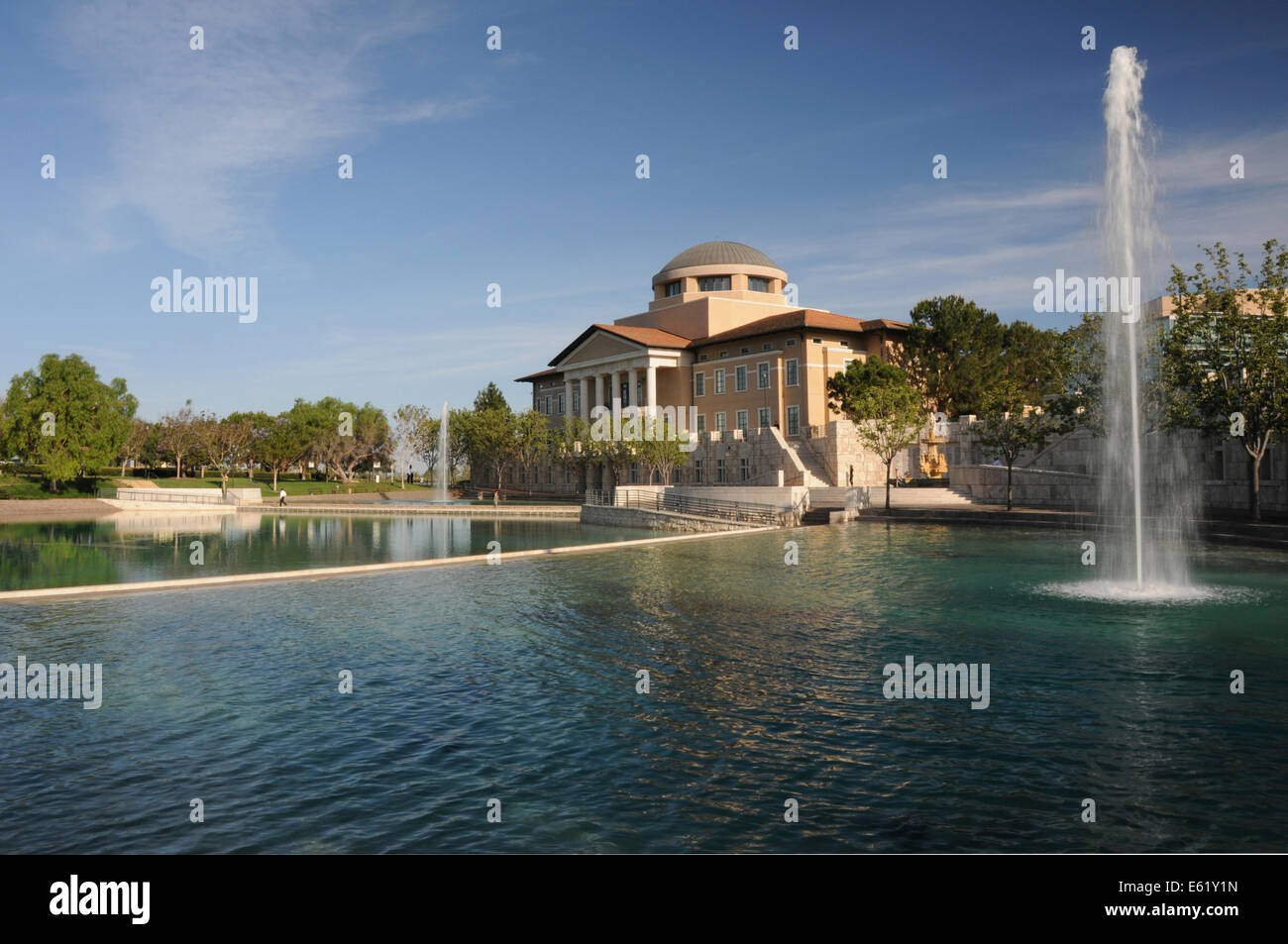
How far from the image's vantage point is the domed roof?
83312 mm

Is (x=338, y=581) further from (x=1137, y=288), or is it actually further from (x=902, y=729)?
(x=1137, y=288)

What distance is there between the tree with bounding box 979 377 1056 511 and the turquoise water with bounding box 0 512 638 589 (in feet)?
60.7

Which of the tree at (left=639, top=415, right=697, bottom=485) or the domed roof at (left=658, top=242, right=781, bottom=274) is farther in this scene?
the domed roof at (left=658, top=242, right=781, bottom=274)

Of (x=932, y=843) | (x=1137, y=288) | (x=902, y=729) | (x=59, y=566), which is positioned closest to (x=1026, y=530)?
(x=1137, y=288)

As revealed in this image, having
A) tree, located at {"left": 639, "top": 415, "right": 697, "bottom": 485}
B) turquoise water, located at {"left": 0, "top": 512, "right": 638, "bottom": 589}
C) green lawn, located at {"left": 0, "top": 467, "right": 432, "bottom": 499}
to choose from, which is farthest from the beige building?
green lawn, located at {"left": 0, "top": 467, "right": 432, "bottom": 499}

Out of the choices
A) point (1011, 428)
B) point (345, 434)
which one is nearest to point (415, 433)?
point (345, 434)

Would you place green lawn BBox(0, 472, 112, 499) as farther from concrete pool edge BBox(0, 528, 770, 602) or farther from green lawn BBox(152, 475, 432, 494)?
concrete pool edge BBox(0, 528, 770, 602)

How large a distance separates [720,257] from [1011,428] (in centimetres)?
4409

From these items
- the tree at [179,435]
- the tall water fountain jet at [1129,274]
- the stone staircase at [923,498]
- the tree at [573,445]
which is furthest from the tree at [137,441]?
the tall water fountain jet at [1129,274]

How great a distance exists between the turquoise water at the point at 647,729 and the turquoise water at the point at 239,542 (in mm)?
9024

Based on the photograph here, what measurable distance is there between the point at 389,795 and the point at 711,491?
4366 cm

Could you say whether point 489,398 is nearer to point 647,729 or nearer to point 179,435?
point 179,435

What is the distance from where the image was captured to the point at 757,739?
32.7 feet

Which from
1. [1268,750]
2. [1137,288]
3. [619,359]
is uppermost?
[619,359]
